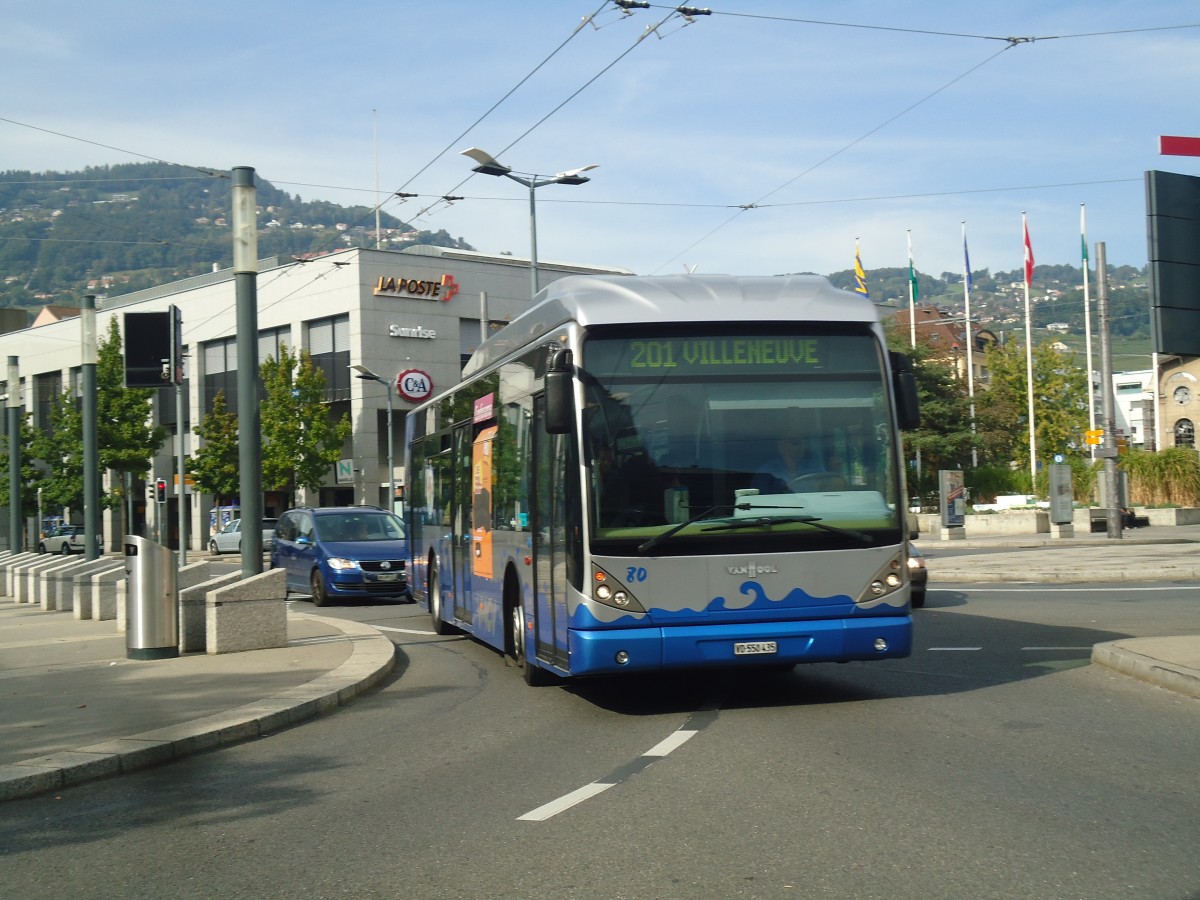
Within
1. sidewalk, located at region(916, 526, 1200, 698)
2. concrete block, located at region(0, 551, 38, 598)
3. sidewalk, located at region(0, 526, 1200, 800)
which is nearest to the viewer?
sidewalk, located at region(0, 526, 1200, 800)

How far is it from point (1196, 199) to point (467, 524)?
25.3 ft

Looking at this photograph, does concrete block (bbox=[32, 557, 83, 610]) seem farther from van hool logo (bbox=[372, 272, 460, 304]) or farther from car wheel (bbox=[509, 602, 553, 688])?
van hool logo (bbox=[372, 272, 460, 304])

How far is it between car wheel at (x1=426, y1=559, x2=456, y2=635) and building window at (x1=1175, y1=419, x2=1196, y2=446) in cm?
7230

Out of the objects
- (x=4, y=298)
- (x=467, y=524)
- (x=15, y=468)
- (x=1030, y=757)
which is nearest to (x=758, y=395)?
(x=1030, y=757)

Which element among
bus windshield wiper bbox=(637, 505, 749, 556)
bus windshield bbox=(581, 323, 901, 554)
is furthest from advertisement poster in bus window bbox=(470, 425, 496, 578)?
bus windshield wiper bbox=(637, 505, 749, 556)

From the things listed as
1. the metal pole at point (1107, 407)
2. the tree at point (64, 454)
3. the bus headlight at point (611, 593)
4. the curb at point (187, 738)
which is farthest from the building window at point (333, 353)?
the bus headlight at point (611, 593)

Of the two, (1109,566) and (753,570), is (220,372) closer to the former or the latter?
(1109,566)

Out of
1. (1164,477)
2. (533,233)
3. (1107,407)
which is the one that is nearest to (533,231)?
(533,233)

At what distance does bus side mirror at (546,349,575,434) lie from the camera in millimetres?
9414

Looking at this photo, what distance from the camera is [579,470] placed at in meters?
9.57

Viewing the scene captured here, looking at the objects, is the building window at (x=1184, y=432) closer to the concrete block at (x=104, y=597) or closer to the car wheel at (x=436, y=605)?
the car wheel at (x=436, y=605)

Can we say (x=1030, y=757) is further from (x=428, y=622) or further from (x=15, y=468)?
(x=15, y=468)

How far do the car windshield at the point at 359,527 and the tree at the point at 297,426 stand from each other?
3301cm

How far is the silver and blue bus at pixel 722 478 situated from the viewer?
31.0 feet
